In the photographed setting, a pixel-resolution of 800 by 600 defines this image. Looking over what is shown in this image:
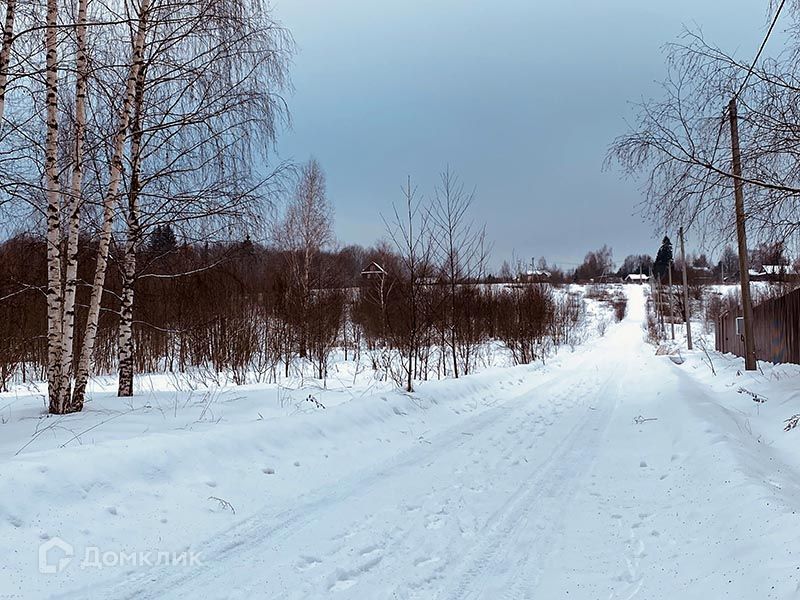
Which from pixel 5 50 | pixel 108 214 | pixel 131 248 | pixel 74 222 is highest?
pixel 5 50

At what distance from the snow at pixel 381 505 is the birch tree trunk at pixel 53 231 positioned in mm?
531

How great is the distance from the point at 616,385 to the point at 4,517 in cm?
1410

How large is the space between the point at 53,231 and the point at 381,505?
5.63 meters

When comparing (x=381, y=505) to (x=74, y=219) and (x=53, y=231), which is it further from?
(x=74, y=219)

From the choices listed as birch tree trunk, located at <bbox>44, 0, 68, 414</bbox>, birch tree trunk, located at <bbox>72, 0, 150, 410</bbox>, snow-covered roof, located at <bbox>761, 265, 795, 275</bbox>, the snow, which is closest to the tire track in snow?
the snow

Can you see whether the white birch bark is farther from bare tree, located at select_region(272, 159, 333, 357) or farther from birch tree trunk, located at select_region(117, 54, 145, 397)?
bare tree, located at select_region(272, 159, 333, 357)

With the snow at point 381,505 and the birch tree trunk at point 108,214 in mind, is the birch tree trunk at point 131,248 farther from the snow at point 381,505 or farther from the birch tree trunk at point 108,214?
the snow at point 381,505

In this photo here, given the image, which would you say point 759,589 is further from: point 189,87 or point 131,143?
point 131,143

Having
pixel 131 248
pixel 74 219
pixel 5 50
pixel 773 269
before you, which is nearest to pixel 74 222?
pixel 74 219

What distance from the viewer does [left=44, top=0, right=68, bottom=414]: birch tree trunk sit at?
6395 millimetres

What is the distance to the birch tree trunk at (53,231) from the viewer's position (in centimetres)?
639

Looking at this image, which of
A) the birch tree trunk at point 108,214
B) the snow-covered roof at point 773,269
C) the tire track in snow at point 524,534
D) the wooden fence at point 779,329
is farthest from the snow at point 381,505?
the wooden fence at point 779,329

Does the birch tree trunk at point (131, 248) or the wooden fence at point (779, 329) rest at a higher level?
the birch tree trunk at point (131, 248)

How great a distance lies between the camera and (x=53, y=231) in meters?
6.56
